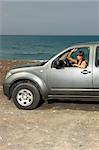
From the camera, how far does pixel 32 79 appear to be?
11086 millimetres

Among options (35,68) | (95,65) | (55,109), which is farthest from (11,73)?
(95,65)

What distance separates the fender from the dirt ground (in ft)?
1.52

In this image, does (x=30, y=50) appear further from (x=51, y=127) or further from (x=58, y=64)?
(x=51, y=127)

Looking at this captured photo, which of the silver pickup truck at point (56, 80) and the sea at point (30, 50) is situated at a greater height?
the sea at point (30, 50)

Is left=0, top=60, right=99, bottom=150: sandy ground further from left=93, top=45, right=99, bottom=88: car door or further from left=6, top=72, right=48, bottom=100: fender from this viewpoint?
left=93, top=45, right=99, bottom=88: car door

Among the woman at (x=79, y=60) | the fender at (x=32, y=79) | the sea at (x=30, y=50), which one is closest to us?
the woman at (x=79, y=60)

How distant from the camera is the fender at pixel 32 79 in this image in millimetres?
11008

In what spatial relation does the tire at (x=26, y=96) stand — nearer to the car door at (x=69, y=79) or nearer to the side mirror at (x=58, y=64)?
the car door at (x=69, y=79)

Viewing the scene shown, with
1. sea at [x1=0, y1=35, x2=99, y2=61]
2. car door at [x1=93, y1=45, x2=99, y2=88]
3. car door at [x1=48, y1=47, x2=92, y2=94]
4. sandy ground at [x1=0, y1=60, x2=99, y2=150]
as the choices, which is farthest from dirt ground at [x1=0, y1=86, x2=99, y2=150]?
sea at [x1=0, y1=35, x2=99, y2=61]

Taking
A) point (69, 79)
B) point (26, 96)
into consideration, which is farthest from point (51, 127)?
point (26, 96)

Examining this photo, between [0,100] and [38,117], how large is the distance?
8.55ft

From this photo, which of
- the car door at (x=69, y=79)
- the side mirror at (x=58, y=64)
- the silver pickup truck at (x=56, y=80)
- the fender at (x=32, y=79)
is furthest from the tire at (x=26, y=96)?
the side mirror at (x=58, y=64)

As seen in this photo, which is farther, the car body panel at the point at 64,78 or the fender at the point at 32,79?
the fender at the point at 32,79

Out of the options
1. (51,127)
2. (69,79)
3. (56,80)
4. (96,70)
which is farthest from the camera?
(56,80)
